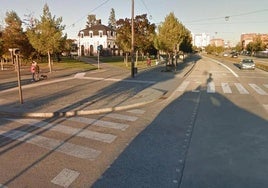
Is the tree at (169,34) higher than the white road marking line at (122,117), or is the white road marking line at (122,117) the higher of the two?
the tree at (169,34)

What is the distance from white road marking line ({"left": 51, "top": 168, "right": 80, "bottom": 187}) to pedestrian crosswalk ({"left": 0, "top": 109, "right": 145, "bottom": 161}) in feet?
2.16

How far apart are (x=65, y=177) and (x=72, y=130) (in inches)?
115

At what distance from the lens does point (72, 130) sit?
7.51 meters

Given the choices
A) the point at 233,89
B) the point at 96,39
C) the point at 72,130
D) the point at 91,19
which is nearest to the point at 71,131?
the point at 72,130

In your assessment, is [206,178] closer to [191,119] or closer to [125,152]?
[125,152]

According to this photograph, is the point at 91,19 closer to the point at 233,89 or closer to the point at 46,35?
the point at 46,35

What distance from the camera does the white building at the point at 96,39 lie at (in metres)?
73.7

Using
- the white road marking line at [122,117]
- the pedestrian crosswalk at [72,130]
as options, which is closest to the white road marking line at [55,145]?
the pedestrian crosswalk at [72,130]

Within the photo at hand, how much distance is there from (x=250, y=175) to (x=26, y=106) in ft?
28.2

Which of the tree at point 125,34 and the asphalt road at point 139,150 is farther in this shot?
the tree at point 125,34

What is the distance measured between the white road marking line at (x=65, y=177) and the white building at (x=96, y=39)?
228 feet

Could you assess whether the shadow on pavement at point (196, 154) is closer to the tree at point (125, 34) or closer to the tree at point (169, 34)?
the tree at point (169, 34)

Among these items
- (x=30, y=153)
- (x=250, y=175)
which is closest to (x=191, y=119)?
(x=250, y=175)

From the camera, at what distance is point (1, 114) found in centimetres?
968
